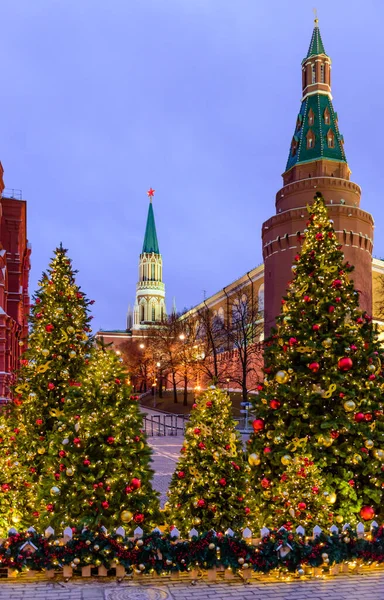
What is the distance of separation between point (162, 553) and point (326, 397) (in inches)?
138

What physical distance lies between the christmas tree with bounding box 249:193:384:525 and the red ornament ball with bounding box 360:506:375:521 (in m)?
0.02

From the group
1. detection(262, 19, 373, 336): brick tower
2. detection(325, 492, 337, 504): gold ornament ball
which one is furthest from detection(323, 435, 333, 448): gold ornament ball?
detection(262, 19, 373, 336): brick tower

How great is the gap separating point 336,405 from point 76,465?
4.30 m

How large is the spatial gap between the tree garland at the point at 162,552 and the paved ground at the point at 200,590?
0.23 metres

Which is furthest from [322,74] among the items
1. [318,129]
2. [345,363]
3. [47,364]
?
[345,363]

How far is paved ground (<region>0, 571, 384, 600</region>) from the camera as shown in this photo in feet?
23.8

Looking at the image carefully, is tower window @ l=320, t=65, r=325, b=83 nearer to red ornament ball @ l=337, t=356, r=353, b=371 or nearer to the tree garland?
red ornament ball @ l=337, t=356, r=353, b=371

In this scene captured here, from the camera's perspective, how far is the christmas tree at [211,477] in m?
8.48

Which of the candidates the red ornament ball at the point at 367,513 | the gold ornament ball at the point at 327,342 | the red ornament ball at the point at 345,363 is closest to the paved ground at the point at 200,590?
the red ornament ball at the point at 367,513

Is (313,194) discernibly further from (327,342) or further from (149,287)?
(149,287)

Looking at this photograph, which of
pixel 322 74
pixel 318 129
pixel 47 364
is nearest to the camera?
pixel 47 364

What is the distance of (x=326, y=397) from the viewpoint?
30.2ft

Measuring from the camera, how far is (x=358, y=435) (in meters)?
9.23

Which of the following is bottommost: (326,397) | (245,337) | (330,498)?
(330,498)
